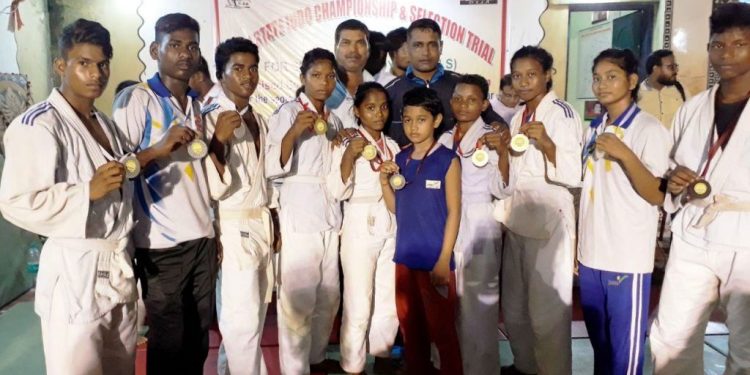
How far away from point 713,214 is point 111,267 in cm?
268

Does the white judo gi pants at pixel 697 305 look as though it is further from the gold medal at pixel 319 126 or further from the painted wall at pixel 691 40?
the painted wall at pixel 691 40

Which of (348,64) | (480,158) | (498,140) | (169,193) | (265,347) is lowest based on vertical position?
(265,347)

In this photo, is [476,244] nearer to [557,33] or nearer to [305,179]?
[305,179]

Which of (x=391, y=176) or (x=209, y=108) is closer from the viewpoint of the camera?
(x=209, y=108)

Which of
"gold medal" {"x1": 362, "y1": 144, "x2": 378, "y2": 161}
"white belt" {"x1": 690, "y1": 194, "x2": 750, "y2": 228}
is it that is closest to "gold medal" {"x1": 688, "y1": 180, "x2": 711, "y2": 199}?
"white belt" {"x1": 690, "y1": 194, "x2": 750, "y2": 228}

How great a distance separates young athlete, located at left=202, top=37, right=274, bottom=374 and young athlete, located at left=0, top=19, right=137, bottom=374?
0.65m

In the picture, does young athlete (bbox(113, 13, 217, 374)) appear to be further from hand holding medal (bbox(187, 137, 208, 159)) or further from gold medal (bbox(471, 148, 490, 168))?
gold medal (bbox(471, 148, 490, 168))

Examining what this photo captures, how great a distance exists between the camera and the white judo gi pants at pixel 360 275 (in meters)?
3.21

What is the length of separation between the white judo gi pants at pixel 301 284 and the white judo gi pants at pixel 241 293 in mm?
261

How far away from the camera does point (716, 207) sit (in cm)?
232

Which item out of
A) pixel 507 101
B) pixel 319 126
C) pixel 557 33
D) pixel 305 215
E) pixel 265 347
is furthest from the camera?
pixel 557 33

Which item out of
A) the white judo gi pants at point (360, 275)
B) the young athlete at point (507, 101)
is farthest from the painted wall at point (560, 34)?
the white judo gi pants at point (360, 275)

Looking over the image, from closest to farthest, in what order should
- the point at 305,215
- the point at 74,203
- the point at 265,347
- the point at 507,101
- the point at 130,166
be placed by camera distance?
the point at 74,203
the point at 130,166
the point at 305,215
the point at 265,347
the point at 507,101

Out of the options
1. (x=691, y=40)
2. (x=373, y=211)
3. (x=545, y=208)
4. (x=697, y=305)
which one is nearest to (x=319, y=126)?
(x=373, y=211)
